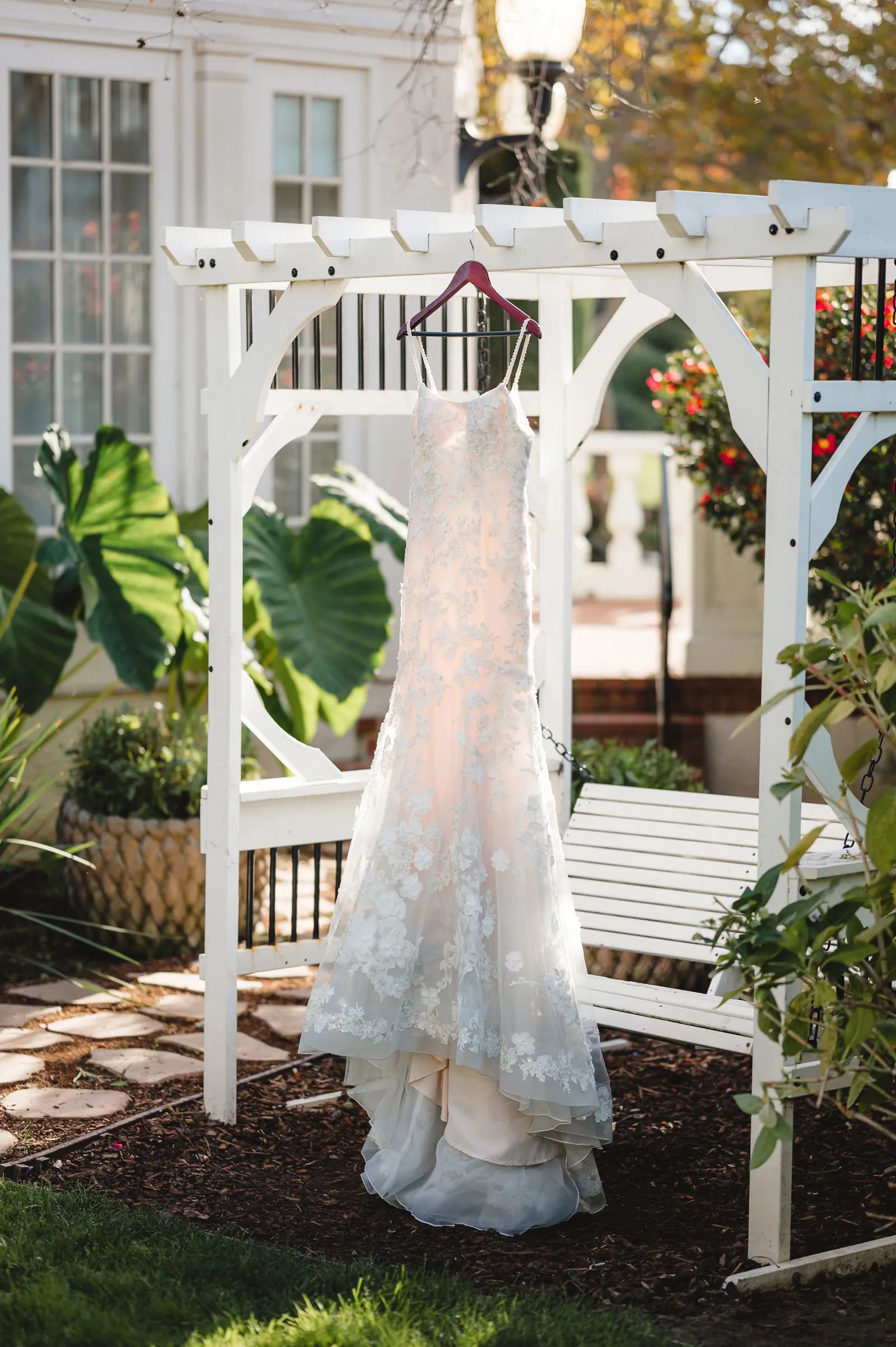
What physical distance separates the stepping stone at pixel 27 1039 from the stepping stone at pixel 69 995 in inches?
9.8

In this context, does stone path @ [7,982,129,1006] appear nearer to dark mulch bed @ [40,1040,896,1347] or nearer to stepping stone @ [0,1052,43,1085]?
stepping stone @ [0,1052,43,1085]

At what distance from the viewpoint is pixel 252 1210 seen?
340 centimetres

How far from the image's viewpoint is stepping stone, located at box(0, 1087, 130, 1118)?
3992 millimetres

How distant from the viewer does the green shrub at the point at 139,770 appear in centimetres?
545

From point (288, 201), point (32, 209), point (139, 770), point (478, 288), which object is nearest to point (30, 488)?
point (32, 209)

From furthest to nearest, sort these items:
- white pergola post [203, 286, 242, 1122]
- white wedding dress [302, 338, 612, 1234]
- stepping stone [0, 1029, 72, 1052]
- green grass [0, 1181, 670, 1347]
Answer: stepping stone [0, 1029, 72, 1052] < white pergola post [203, 286, 242, 1122] < white wedding dress [302, 338, 612, 1234] < green grass [0, 1181, 670, 1347]

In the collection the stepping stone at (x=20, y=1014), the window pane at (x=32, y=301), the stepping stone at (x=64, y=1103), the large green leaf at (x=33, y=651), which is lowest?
the stepping stone at (x=64, y=1103)

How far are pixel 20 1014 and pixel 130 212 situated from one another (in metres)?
3.37

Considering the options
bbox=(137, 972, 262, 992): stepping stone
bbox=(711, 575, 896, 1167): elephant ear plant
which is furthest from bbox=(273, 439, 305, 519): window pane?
bbox=(711, 575, 896, 1167): elephant ear plant

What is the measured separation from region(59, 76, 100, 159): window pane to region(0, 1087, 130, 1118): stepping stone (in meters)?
3.85

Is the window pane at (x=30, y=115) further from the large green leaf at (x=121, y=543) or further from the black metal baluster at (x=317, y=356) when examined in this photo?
the black metal baluster at (x=317, y=356)

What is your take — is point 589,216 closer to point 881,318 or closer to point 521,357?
point 521,357

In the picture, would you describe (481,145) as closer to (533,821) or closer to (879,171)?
(533,821)

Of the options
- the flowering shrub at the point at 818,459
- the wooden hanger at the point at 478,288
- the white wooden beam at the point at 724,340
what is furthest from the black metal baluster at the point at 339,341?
the flowering shrub at the point at 818,459
